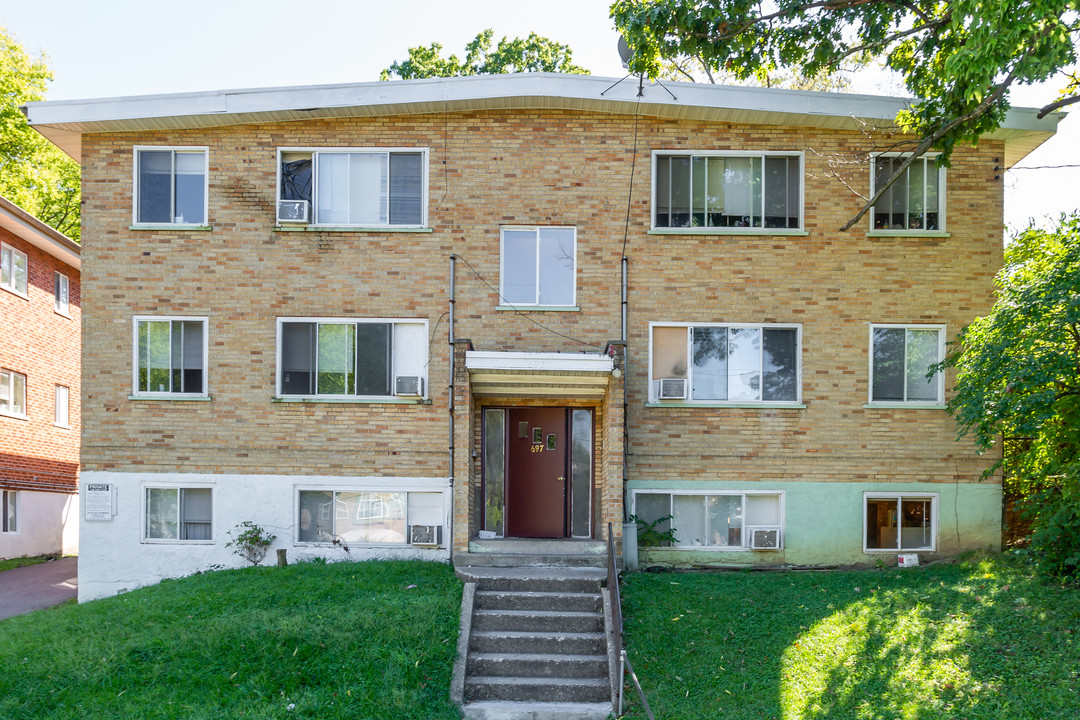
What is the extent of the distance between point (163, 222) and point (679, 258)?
7991 mm

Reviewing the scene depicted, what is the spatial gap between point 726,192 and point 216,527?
9.36 meters

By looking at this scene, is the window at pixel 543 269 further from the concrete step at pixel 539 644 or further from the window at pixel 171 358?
the concrete step at pixel 539 644

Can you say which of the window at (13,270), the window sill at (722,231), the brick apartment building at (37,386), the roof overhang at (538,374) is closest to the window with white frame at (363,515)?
the roof overhang at (538,374)

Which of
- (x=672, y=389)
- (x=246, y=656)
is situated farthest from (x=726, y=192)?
(x=246, y=656)

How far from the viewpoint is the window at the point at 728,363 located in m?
12.3

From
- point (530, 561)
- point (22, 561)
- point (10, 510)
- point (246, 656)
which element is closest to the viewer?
point (246, 656)

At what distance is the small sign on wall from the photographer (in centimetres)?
1207

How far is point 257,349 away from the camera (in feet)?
40.1

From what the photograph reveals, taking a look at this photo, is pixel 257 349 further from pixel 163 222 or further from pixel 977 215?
pixel 977 215

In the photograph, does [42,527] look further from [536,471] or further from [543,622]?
[543,622]

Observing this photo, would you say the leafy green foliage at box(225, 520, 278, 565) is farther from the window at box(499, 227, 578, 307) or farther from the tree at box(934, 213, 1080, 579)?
the tree at box(934, 213, 1080, 579)

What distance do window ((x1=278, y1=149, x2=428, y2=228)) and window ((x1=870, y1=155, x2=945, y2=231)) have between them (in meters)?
7.09

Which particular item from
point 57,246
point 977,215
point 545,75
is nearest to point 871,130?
point 977,215

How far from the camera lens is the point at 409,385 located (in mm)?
12039
